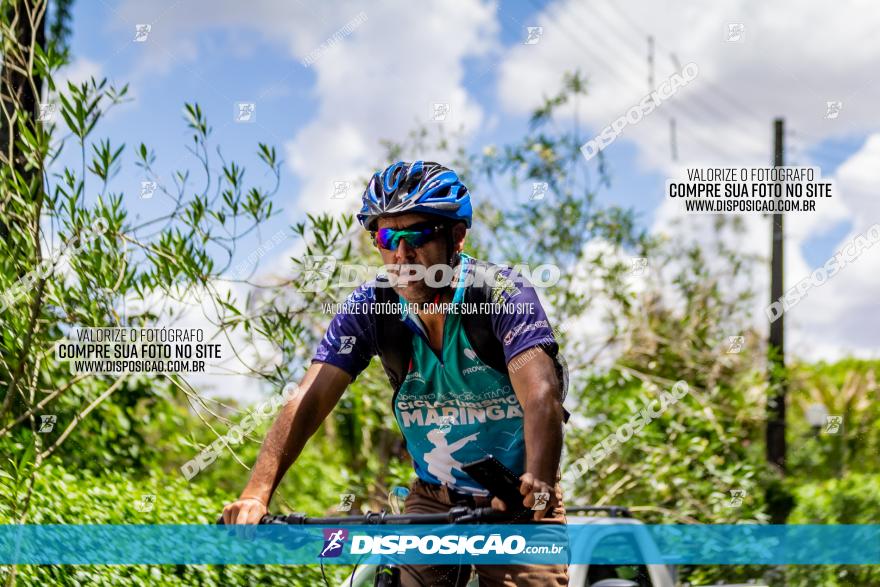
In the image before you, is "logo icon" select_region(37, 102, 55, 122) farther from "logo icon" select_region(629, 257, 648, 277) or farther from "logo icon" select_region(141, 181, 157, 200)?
"logo icon" select_region(629, 257, 648, 277)

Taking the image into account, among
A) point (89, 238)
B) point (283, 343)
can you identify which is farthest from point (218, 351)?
point (89, 238)

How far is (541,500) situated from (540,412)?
40 cm

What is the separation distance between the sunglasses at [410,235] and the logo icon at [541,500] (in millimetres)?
996

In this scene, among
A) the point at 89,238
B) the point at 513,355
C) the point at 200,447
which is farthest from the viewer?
the point at 200,447

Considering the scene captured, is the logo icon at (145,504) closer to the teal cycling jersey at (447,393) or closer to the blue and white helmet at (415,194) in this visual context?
the teal cycling jersey at (447,393)

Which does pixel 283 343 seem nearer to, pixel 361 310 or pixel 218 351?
pixel 218 351

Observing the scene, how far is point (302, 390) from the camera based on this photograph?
3.57 metres

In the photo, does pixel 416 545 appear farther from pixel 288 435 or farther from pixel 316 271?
pixel 316 271

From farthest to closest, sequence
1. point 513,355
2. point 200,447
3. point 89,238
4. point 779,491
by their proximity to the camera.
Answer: point 779,491 < point 200,447 < point 89,238 < point 513,355

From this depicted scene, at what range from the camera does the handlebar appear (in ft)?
9.43

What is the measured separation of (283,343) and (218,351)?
1.35 ft

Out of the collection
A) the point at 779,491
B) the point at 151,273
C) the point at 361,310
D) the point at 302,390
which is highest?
the point at 151,273

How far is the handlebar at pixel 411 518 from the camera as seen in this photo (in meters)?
2.88

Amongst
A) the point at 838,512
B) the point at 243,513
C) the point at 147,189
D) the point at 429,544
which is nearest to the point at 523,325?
the point at 429,544
